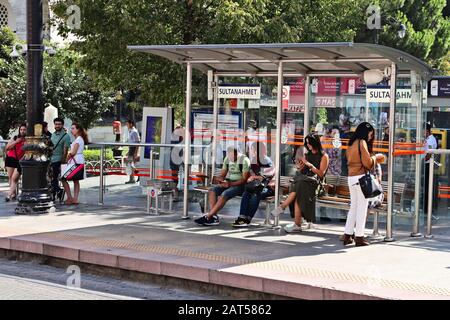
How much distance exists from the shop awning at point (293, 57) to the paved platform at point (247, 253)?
8.20 ft

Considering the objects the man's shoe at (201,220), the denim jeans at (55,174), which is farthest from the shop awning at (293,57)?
the denim jeans at (55,174)

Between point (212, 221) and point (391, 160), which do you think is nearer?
point (391, 160)

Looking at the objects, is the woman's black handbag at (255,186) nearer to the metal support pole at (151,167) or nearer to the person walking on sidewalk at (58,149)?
the metal support pole at (151,167)

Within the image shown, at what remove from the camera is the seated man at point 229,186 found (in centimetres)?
1145

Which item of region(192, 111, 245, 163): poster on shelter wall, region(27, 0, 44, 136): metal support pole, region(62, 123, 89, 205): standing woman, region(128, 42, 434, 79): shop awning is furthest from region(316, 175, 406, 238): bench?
region(27, 0, 44, 136): metal support pole

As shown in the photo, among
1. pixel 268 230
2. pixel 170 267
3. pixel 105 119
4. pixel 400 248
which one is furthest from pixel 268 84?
pixel 105 119

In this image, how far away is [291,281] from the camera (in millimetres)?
7504

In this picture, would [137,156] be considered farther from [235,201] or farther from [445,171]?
[445,171]

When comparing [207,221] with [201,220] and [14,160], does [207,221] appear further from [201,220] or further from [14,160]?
[14,160]

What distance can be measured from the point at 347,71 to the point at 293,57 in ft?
3.91

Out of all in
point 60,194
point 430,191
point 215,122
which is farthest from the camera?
point 60,194

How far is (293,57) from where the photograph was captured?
1121 cm

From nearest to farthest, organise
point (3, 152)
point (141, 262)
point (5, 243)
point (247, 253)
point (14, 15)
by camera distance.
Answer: point (141, 262) → point (247, 253) → point (5, 243) → point (3, 152) → point (14, 15)

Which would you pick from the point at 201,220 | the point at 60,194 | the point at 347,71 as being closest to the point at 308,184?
the point at 201,220
